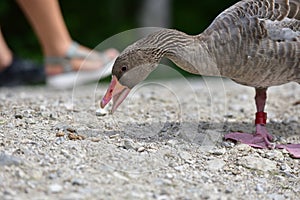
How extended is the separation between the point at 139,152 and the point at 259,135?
0.94 metres

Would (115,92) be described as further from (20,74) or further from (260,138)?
(20,74)

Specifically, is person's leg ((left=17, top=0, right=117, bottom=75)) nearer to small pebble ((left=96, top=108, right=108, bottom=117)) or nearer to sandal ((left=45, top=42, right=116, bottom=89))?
sandal ((left=45, top=42, right=116, bottom=89))

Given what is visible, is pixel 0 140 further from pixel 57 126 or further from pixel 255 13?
pixel 255 13

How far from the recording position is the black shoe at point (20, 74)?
7051mm

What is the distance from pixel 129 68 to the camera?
396 cm

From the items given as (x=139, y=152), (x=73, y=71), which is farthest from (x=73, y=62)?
(x=139, y=152)

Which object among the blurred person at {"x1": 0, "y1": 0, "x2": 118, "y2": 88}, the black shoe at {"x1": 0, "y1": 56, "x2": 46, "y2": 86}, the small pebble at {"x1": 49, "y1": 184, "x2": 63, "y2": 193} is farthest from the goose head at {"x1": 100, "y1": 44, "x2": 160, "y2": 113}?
the black shoe at {"x1": 0, "y1": 56, "x2": 46, "y2": 86}

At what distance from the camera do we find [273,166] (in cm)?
389

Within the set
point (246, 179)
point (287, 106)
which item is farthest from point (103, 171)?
point (287, 106)

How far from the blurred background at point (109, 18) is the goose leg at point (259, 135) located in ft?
21.3

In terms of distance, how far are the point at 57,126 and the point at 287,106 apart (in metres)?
2.14

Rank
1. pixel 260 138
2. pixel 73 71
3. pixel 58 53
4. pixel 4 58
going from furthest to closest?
1. pixel 4 58
2. pixel 73 71
3. pixel 58 53
4. pixel 260 138

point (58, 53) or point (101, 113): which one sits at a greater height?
point (101, 113)

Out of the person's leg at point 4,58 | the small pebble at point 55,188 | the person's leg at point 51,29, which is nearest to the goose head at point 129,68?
the small pebble at point 55,188
